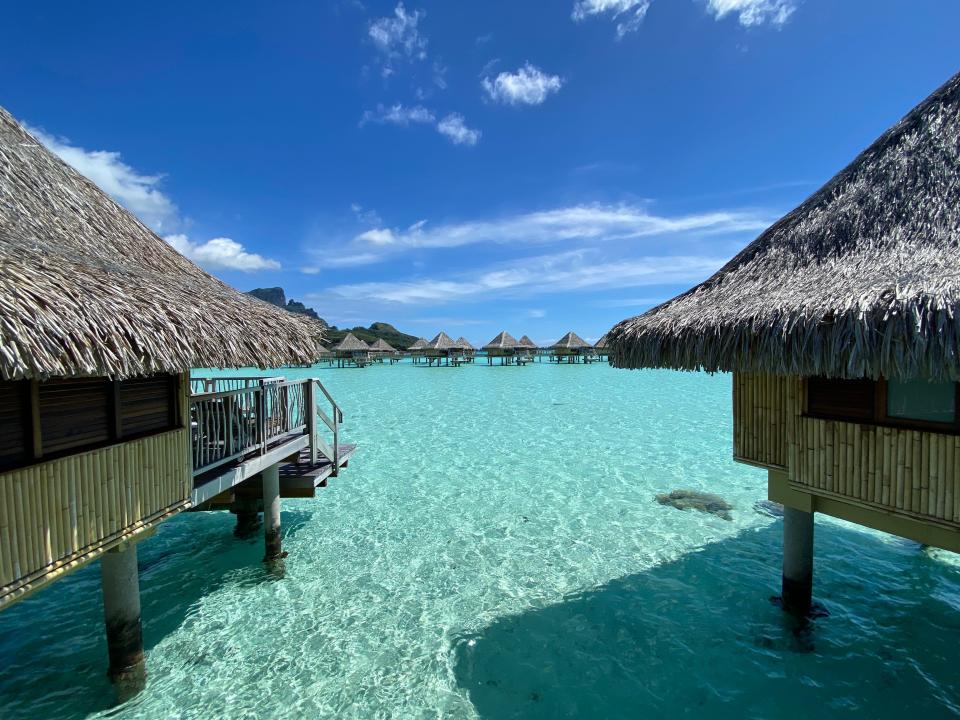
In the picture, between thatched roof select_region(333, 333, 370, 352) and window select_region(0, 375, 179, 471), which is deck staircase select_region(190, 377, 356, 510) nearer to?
window select_region(0, 375, 179, 471)

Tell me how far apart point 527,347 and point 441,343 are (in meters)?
8.28

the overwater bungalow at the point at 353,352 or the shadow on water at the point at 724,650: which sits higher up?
the overwater bungalow at the point at 353,352

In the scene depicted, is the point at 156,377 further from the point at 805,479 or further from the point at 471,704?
the point at 805,479

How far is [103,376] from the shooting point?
338 cm

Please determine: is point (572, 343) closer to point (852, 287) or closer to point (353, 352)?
point (353, 352)

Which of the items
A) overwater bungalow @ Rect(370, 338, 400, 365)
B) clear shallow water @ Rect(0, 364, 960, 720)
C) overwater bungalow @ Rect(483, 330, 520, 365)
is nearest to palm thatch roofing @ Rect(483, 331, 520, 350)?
overwater bungalow @ Rect(483, 330, 520, 365)

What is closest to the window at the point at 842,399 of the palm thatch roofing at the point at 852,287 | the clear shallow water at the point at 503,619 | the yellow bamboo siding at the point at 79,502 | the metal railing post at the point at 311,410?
the palm thatch roofing at the point at 852,287

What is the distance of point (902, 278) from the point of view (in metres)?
3.04

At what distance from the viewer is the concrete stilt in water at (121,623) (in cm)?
380

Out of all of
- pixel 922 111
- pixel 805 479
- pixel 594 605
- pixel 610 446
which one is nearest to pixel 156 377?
pixel 594 605

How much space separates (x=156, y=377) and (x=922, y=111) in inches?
295

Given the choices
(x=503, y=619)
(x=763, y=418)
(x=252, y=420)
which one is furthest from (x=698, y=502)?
(x=252, y=420)

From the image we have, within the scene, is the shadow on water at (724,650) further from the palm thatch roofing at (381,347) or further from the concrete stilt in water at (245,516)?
the palm thatch roofing at (381,347)

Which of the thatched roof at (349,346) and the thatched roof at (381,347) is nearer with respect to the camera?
the thatched roof at (349,346)
